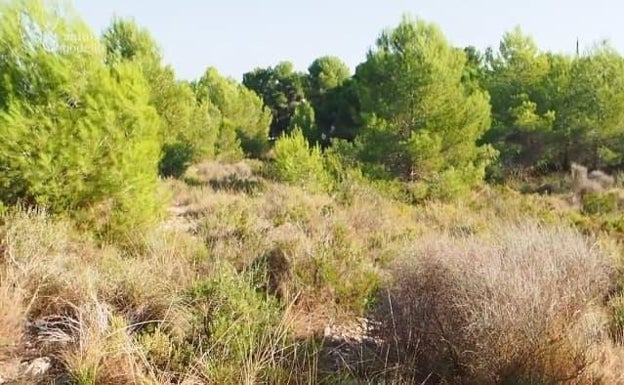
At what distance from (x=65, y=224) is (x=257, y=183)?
10727 millimetres

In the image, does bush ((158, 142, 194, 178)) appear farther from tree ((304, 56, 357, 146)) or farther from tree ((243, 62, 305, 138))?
tree ((243, 62, 305, 138))

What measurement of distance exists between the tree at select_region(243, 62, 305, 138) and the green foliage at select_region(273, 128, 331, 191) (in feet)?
72.8

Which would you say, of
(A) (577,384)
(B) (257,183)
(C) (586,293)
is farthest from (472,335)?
(B) (257,183)

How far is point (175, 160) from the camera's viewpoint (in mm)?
19812

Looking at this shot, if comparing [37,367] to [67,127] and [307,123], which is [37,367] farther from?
[307,123]

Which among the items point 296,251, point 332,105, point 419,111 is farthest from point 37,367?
point 332,105

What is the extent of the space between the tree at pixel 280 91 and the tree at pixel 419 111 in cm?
2263

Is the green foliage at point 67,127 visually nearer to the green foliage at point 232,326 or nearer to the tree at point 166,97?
the green foliage at point 232,326

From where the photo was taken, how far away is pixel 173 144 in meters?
19.9

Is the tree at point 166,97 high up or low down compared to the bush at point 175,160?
up

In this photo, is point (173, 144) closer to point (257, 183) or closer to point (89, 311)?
point (257, 183)

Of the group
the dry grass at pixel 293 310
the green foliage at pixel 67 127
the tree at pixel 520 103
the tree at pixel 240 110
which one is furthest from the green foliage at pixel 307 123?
the dry grass at pixel 293 310

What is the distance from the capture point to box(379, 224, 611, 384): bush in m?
3.07

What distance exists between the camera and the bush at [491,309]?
3.07 m
